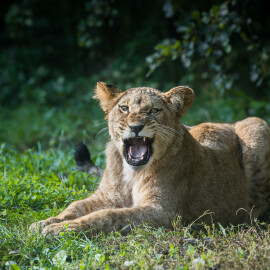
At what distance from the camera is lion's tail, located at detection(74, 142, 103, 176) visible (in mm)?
5430

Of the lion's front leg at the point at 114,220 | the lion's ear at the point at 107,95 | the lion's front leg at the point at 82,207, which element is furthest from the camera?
the lion's ear at the point at 107,95

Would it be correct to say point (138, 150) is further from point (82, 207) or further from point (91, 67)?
point (91, 67)

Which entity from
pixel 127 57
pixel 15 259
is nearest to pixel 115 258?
pixel 15 259

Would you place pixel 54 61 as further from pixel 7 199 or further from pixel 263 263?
pixel 263 263

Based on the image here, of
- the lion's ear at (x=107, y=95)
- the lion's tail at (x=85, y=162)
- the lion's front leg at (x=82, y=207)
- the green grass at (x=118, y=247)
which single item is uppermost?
the lion's ear at (x=107, y=95)

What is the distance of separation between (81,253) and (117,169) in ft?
3.98

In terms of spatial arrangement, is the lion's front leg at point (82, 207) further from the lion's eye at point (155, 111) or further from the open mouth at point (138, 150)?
the lion's eye at point (155, 111)

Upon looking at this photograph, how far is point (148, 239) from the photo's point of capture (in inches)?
140

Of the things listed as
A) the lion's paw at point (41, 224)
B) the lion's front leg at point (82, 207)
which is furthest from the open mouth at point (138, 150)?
the lion's paw at point (41, 224)

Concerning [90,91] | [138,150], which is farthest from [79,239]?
[90,91]

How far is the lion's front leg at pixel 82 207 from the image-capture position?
391cm

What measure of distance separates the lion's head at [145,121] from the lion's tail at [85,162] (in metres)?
1.07

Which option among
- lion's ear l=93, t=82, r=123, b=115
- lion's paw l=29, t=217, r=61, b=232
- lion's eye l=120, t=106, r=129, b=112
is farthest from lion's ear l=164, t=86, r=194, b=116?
lion's paw l=29, t=217, r=61, b=232

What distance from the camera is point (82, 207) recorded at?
4289mm
